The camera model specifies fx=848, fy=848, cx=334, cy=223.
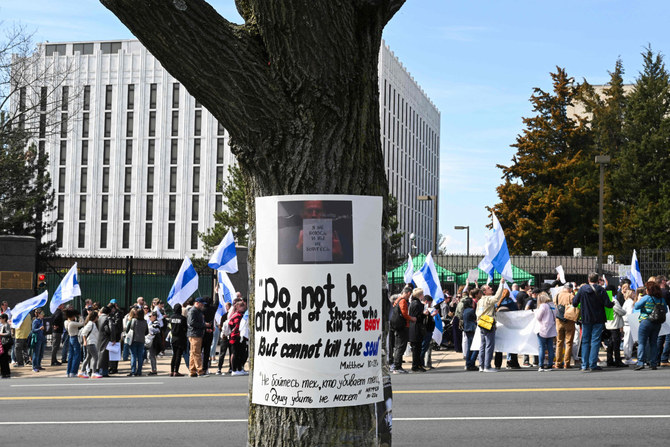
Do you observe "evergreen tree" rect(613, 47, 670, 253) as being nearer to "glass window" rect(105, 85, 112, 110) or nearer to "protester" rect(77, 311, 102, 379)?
"protester" rect(77, 311, 102, 379)

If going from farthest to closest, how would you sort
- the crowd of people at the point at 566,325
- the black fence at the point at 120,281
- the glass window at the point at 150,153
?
1. the glass window at the point at 150,153
2. the black fence at the point at 120,281
3. the crowd of people at the point at 566,325

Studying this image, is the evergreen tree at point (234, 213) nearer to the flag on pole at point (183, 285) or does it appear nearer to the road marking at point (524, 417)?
the flag on pole at point (183, 285)

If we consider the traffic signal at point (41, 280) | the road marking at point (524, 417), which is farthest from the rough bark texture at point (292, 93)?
the traffic signal at point (41, 280)

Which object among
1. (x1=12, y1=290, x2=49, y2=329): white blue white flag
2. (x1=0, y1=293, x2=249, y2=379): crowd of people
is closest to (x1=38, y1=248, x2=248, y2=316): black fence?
(x1=12, y1=290, x2=49, y2=329): white blue white flag

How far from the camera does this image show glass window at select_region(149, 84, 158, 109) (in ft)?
271

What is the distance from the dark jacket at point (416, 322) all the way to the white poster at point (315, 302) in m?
13.3

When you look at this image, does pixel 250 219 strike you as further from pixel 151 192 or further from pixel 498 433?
pixel 151 192

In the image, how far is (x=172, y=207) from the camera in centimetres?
8369

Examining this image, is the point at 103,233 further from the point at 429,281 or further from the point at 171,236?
the point at 429,281

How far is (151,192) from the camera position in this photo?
84.1 meters

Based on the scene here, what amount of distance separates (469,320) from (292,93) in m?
14.5

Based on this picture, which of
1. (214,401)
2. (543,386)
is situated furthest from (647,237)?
(214,401)

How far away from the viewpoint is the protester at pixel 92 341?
749 inches

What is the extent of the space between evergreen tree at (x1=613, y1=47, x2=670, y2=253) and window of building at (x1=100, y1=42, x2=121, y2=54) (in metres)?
53.7
